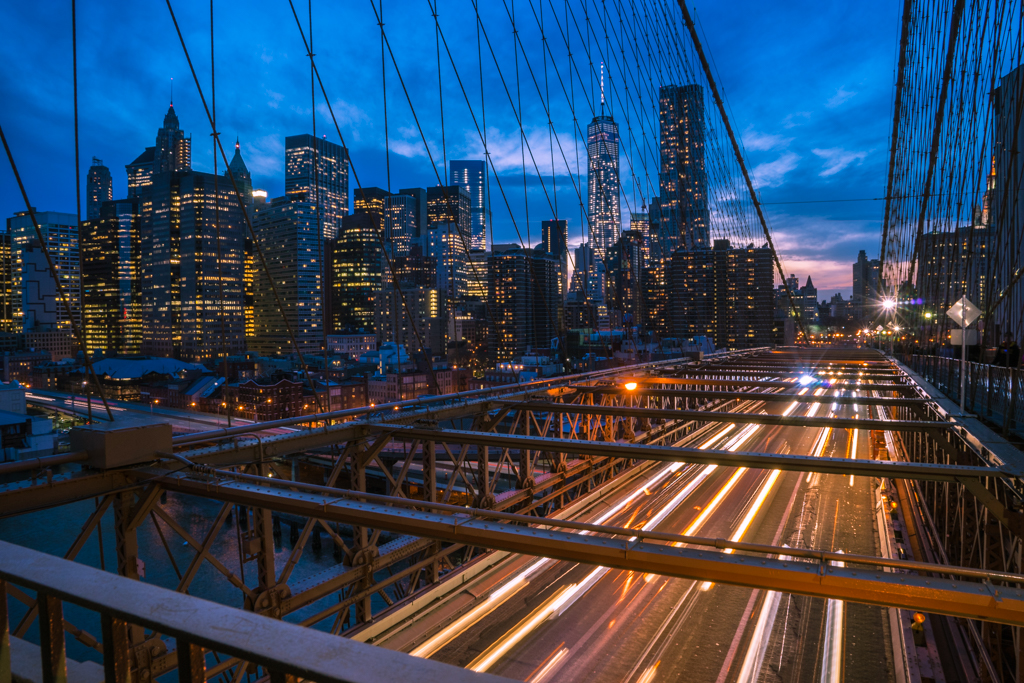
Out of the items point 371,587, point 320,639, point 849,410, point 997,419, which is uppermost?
point 320,639

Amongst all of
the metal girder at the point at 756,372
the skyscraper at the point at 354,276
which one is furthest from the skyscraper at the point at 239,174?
the skyscraper at the point at 354,276

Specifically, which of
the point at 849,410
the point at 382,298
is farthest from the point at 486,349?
the point at 849,410

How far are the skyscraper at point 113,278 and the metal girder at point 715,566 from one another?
4573 centimetres

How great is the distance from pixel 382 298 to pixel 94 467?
397 feet

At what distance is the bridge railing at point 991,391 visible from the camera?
8.63 m

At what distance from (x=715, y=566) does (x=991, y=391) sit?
34.3 feet

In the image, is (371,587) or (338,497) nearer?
(338,497)

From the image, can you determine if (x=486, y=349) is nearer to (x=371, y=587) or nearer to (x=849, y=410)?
(x=849, y=410)

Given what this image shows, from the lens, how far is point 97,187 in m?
120

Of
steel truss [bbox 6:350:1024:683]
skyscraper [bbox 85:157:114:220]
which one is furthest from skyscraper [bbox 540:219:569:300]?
skyscraper [bbox 85:157:114:220]

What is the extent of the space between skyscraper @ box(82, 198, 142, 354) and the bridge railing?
48.8 m

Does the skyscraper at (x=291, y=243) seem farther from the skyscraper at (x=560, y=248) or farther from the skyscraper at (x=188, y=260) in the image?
the skyscraper at (x=560, y=248)

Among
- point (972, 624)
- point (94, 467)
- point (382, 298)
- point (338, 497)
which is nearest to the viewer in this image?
point (338, 497)

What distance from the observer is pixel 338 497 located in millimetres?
5027
